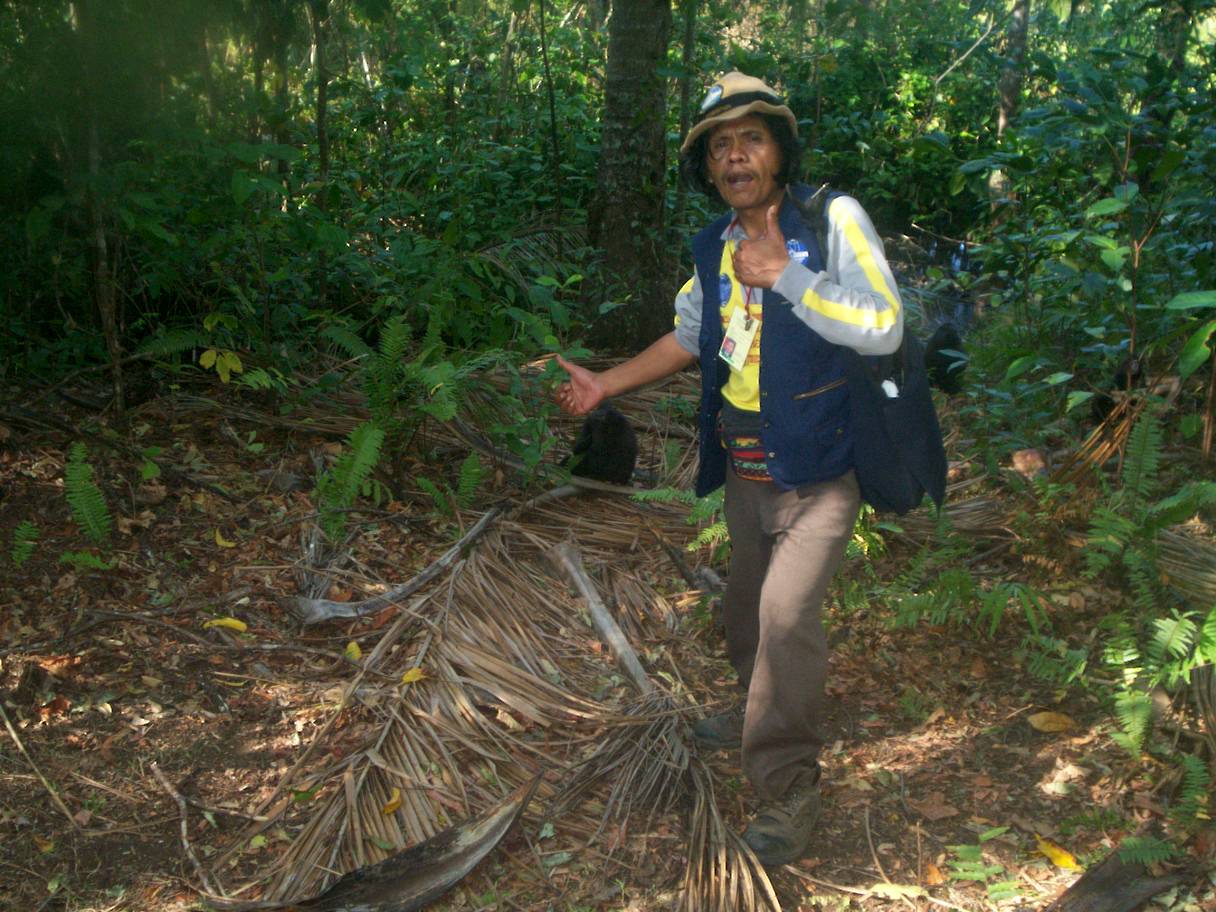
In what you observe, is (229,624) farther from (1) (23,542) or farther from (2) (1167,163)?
(2) (1167,163)

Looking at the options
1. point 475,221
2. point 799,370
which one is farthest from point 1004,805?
point 475,221

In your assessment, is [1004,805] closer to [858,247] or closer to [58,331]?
[858,247]

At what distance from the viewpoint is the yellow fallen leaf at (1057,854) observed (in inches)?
121

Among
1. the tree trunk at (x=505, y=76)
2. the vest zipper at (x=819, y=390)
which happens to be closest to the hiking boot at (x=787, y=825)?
the vest zipper at (x=819, y=390)

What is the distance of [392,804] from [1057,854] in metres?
1.85

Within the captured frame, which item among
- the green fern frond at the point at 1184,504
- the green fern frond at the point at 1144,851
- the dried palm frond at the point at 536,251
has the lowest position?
the green fern frond at the point at 1144,851

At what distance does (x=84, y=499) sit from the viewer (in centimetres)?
417

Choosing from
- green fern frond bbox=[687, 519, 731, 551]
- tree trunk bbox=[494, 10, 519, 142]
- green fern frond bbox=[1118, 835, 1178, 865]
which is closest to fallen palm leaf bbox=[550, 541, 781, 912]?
green fern frond bbox=[687, 519, 731, 551]

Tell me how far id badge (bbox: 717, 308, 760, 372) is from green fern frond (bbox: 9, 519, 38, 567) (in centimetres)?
267

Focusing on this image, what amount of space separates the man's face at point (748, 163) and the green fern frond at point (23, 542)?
2.81 metres

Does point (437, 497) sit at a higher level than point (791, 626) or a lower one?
lower

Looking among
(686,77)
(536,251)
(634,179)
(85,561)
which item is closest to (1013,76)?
(686,77)

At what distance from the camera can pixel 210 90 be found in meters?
4.88

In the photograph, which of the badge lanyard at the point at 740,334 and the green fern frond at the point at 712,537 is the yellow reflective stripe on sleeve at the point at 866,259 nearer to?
the badge lanyard at the point at 740,334
